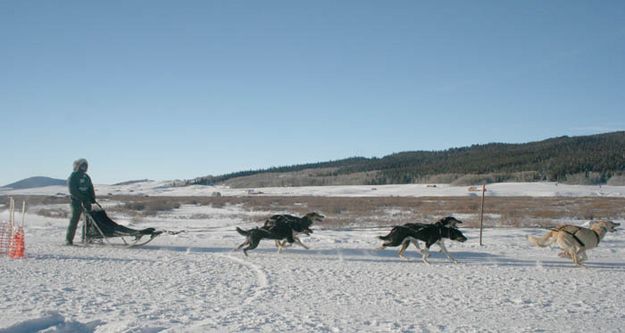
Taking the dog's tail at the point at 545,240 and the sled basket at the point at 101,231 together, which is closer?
the dog's tail at the point at 545,240

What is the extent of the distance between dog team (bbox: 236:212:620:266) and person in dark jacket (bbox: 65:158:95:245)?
14.9 feet

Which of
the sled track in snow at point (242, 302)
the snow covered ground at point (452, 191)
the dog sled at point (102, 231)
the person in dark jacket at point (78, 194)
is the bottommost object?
the sled track in snow at point (242, 302)

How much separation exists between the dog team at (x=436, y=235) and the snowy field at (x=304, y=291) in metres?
0.35

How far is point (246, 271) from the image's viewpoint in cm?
996

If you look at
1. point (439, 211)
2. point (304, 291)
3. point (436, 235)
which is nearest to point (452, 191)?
point (439, 211)

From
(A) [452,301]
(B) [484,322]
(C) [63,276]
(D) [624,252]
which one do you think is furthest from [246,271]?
(D) [624,252]

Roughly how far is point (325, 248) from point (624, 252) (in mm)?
7957

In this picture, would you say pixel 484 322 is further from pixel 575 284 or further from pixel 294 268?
pixel 294 268

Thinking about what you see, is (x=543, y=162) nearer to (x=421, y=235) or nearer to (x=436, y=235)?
(x=436, y=235)

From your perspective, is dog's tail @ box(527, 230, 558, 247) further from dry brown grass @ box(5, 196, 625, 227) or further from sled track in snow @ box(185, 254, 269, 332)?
dry brown grass @ box(5, 196, 625, 227)

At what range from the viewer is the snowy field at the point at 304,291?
6090mm

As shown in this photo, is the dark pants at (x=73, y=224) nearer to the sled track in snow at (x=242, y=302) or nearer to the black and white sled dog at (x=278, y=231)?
the black and white sled dog at (x=278, y=231)

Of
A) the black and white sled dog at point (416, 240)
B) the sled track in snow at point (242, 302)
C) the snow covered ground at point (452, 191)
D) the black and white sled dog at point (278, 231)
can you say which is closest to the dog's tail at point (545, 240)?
the black and white sled dog at point (416, 240)

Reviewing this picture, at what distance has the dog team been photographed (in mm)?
11391
